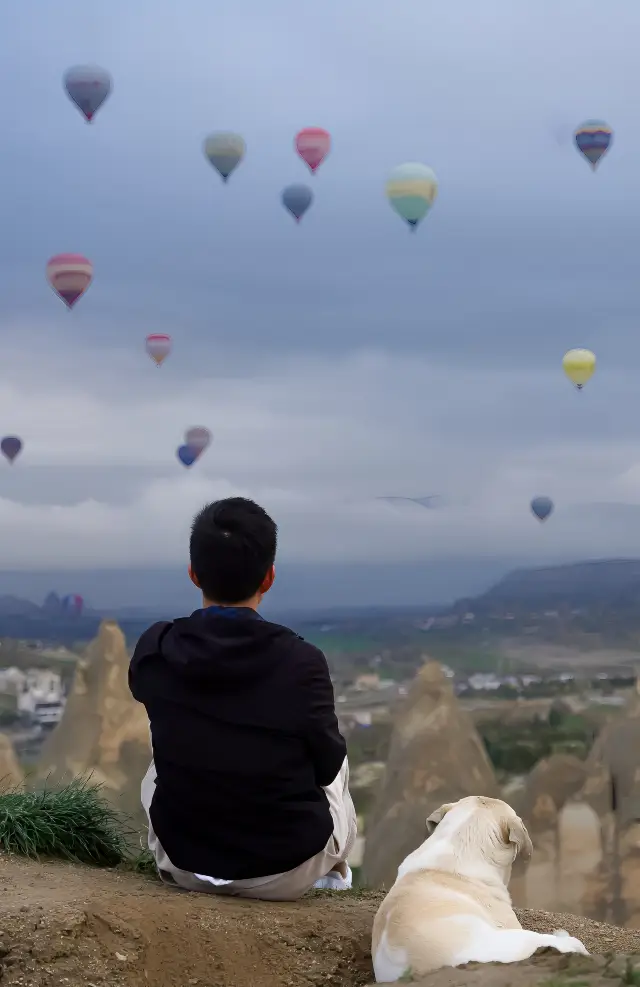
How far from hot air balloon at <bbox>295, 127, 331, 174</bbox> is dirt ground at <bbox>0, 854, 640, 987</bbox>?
70.9 feet

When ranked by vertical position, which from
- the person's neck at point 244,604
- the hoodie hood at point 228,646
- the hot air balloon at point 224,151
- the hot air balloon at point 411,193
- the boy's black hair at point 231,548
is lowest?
the hoodie hood at point 228,646

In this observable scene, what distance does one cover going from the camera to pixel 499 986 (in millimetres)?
2873

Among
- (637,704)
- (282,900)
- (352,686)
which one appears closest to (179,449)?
(352,686)

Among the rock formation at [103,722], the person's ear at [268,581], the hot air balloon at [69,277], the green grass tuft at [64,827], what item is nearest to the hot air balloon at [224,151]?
the hot air balloon at [69,277]

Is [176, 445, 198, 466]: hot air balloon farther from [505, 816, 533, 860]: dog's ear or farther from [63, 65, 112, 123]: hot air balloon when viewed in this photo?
[505, 816, 533, 860]: dog's ear

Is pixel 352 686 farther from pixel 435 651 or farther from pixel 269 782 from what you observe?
pixel 269 782

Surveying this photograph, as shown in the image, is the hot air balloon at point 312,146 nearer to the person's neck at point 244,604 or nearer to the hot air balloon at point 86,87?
the hot air balloon at point 86,87

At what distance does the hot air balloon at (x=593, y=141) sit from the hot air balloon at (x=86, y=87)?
405 inches

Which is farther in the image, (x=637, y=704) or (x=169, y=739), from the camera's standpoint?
(x=637, y=704)

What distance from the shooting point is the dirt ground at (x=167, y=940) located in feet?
12.0

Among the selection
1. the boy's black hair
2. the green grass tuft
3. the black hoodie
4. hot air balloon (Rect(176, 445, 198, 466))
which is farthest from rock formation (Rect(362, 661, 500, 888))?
the boy's black hair

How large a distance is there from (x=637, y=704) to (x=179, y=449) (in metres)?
12.0

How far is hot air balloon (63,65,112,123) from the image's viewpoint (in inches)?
881

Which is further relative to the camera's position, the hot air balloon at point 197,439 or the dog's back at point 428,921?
Result: the hot air balloon at point 197,439
